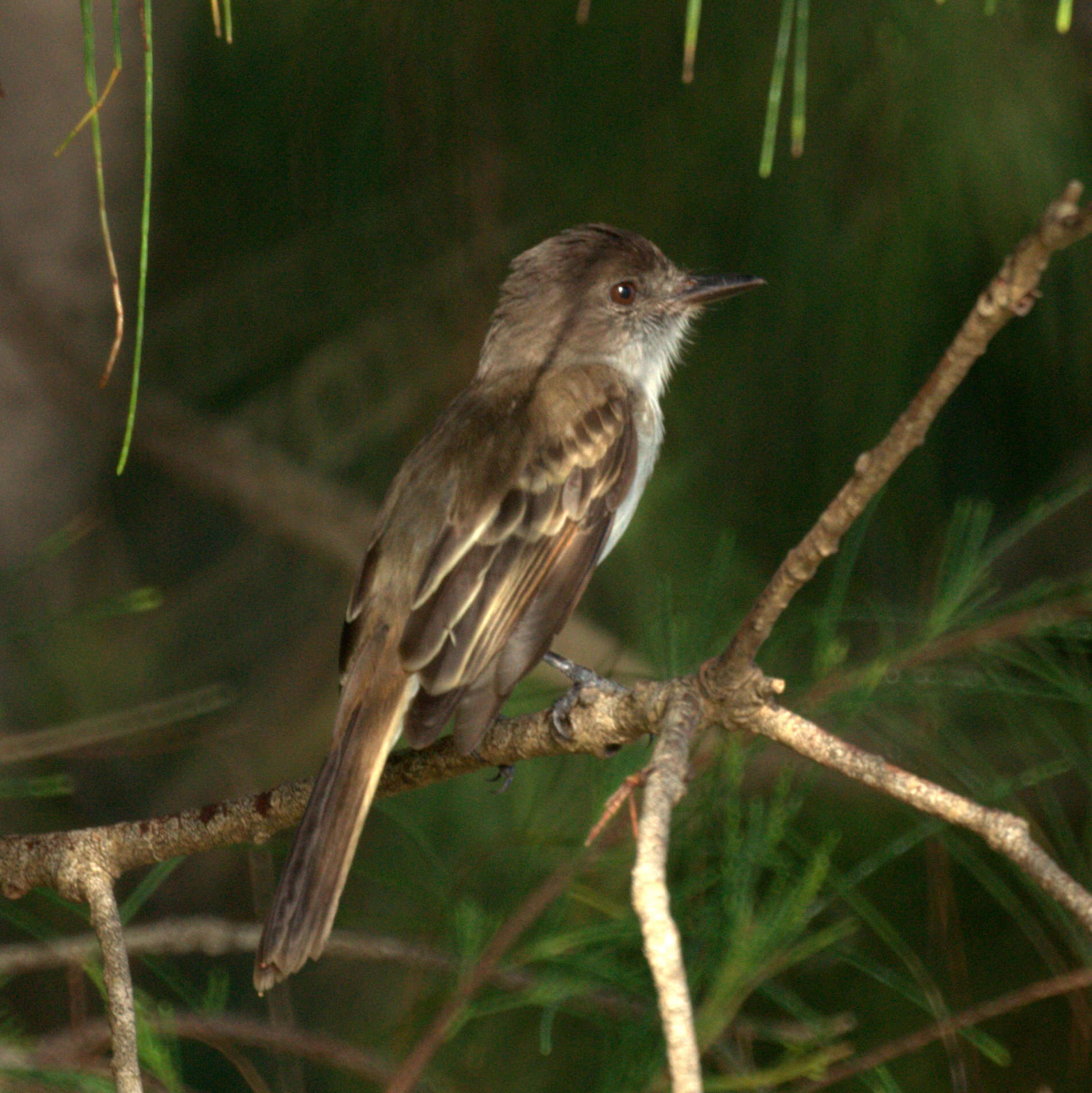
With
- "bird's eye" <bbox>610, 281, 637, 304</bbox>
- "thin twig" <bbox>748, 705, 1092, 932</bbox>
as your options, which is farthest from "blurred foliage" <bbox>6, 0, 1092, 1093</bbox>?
"thin twig" <bbox>748, 705, 1092, 932</bbox>

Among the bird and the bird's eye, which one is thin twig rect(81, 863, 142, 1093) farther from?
the bird's eye

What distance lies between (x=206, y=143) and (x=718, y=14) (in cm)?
159

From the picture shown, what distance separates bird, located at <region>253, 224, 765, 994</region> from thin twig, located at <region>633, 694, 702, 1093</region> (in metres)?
0.94

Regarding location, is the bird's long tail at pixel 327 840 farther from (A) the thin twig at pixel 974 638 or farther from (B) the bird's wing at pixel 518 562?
(A) the thin twig at pixel 974 638

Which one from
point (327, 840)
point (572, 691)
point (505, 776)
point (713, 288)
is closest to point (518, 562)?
point (505, 776)

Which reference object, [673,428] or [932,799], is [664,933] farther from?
[673,428]

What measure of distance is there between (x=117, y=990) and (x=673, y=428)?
291cm

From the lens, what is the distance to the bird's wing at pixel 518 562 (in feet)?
9.36

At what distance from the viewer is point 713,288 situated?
13.1ft

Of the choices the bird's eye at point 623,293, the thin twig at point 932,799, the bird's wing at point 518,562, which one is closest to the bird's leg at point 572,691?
the bird's wing at point 518,562

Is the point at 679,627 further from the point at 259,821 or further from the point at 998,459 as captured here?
the point at 998,459

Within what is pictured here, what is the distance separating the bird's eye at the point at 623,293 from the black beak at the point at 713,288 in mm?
118

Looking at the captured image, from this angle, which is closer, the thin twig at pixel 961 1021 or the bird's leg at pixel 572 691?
the thin twig at pixel 961 1021

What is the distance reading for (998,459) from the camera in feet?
14.8
